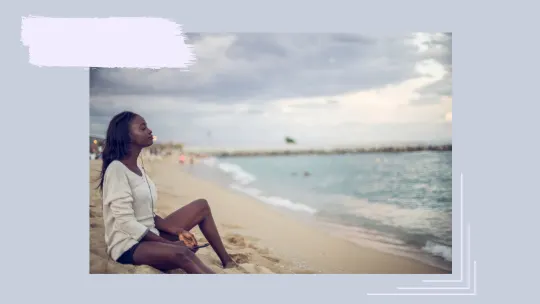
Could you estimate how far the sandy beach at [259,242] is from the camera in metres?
4.84

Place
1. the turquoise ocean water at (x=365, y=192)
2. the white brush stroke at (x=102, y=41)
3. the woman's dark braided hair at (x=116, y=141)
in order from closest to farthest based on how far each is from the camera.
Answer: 1. the woman's dark braided hair at (x=116, y=141)
2. the white brush stroke at (x=102, y=41)
3. the turquoise ocean water at (x=365, y=192)

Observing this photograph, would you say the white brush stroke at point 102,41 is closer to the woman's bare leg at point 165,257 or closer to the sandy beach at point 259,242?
the sandy beach at point 259,242

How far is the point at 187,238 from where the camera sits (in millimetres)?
4738

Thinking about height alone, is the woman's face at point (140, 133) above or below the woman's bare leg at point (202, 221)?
above

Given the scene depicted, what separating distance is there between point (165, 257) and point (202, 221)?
0.49 m

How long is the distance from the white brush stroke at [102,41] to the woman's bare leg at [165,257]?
1.53 m

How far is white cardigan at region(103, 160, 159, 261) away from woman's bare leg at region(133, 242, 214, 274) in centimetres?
10

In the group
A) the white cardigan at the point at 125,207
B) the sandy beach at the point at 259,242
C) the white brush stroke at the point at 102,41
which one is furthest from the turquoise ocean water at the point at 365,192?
the white brush stroke at the point at 102,41

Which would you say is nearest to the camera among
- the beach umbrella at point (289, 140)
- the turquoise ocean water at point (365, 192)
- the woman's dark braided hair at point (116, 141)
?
the woman's dark braided hair at point (116, 141)

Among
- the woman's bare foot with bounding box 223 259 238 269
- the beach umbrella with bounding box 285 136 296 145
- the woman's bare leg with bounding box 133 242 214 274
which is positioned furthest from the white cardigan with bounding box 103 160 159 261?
the beach umbrella with bounding box 285 136 296 145

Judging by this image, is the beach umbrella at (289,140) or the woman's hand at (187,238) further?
the beach umbrella at (289,140)

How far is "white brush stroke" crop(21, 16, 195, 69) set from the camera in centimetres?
479

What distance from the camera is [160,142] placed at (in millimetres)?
4961

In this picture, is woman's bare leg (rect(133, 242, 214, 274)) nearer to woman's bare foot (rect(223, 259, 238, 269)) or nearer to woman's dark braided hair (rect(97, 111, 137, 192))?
woman's bare foot (rect(223, 259, 238, 269))
